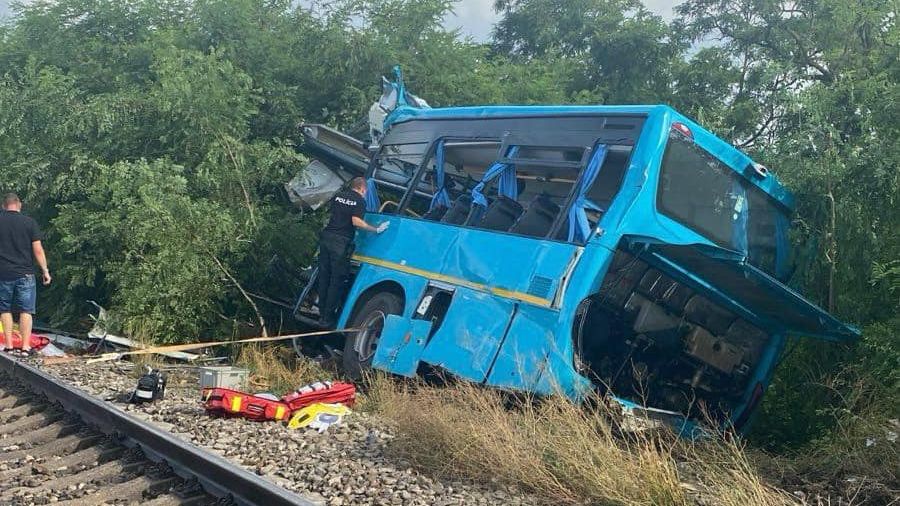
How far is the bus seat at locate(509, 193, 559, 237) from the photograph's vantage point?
25.9 ft

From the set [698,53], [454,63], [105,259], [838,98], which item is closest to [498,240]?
[838,98]

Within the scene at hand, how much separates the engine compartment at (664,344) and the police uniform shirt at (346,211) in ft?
11.7

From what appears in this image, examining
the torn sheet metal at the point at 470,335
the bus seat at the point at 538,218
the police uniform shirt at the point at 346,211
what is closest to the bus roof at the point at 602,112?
the bus seat at the point at 538,218

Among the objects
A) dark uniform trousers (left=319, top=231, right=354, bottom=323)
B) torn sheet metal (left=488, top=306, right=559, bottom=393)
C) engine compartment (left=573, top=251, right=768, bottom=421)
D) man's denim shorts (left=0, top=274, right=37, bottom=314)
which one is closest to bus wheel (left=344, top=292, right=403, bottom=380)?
dark uniform trousers (left=319, top=231, right=354, bottom=323)

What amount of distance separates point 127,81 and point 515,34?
12.4m

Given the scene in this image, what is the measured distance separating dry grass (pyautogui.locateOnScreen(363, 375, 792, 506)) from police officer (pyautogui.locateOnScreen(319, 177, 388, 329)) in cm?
337

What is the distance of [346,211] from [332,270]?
0.70 metres

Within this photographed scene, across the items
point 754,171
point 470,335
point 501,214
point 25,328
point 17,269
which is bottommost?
point 25,328

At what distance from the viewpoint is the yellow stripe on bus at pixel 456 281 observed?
743cm

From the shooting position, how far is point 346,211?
33.5 feet

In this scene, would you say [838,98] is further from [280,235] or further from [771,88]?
[280,235]

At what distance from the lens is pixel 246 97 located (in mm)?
13930

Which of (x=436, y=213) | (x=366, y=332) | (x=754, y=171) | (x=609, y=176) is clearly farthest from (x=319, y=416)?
(x=754, y=171)

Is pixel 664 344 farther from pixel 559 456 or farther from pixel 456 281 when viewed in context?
pixel 559 456
